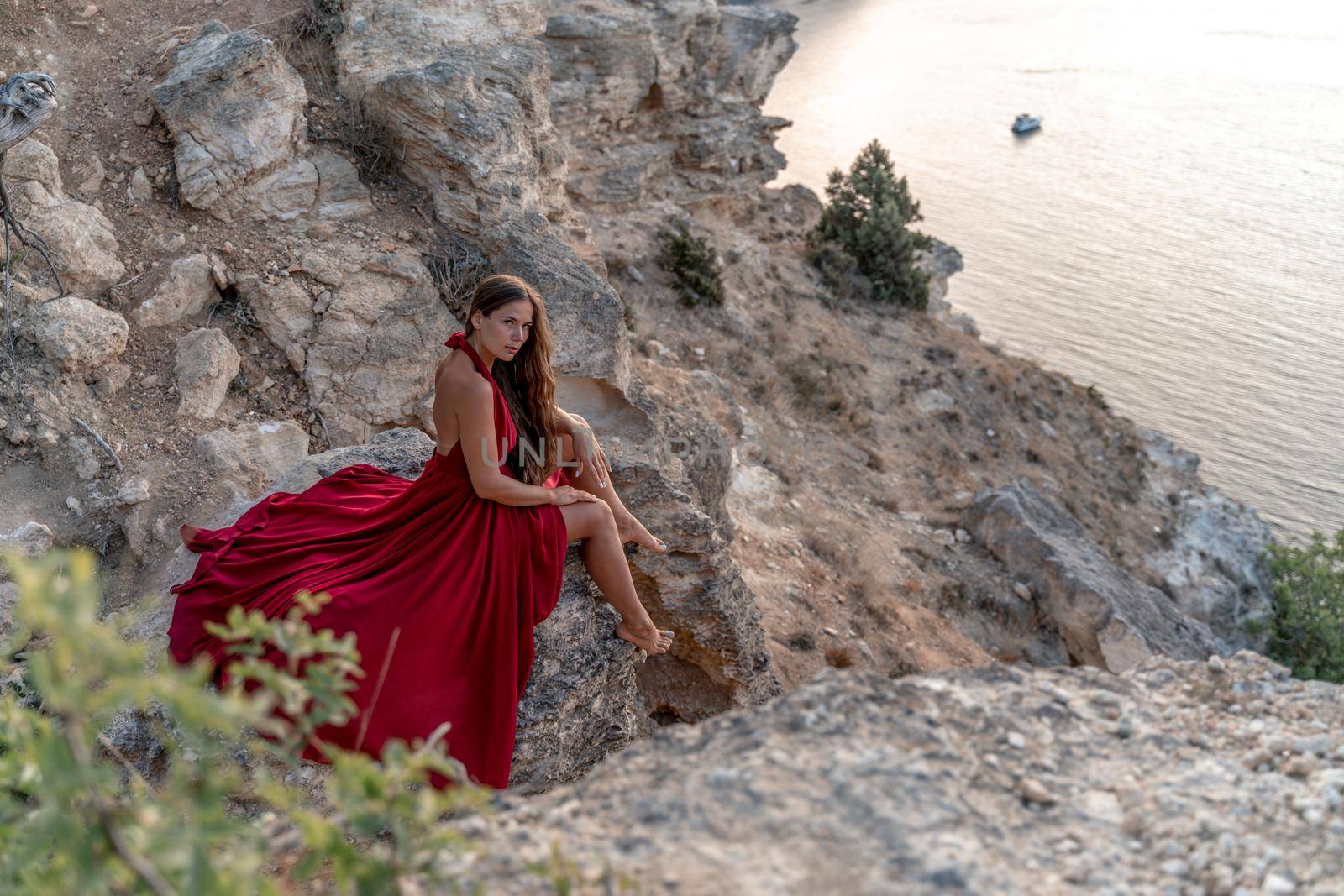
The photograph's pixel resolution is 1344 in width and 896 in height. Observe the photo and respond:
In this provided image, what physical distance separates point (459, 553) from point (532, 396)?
792 millimetres

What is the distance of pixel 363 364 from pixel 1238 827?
5563 mm

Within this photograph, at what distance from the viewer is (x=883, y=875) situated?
1.87 metres

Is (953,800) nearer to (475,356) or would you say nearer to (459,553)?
(459,553)

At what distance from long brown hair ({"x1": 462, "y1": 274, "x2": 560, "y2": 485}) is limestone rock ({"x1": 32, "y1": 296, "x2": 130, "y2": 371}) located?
2663 mm

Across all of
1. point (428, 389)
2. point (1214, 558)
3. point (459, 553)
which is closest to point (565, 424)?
point (459, 553)

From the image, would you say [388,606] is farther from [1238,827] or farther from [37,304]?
[37,304]

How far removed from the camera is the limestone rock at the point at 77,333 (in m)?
5.08

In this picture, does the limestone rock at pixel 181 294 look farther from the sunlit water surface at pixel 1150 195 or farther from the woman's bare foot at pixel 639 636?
the sunlit water surface at pixel 1150 195

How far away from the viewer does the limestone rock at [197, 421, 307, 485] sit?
5.27m

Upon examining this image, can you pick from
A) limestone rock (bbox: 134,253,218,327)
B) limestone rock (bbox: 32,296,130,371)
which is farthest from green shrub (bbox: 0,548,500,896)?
limestone rock (bbox: 134,253,218,327)

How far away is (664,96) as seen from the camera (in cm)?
1554

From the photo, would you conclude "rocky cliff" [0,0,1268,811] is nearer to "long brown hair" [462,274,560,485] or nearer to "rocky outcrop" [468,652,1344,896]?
"rocky outcrop" [468,652,1344,896]

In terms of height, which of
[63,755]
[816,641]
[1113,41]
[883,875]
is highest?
[1113,41]

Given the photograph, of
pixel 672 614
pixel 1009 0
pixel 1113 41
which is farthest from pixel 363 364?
pixel 1009 0
